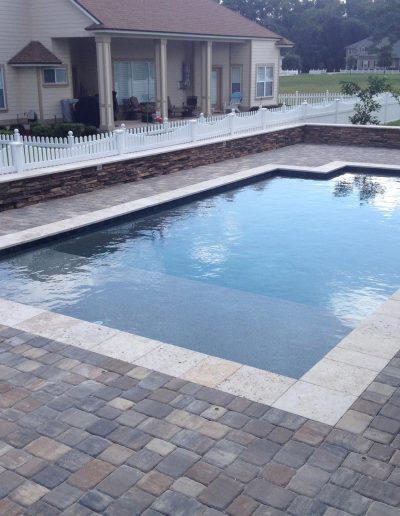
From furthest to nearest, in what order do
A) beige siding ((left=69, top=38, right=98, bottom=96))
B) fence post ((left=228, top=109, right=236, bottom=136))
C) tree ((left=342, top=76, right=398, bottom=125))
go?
beige siding ((left=69, top=38, right=98, bottom=96)) < tree ((left=342, top=76, right=398, bottom=125)) < fence post ((left=228, top=109, right=236, bottom=136))

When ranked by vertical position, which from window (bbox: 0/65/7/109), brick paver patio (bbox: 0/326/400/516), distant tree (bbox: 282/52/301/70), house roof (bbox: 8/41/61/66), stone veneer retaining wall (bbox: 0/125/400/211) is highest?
distant tree (bbox: 282/52/301/70)

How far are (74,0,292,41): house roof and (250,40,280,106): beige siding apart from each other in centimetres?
47

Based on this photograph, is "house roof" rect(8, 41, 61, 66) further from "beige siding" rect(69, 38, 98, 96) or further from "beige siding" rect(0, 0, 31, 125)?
"beige siding" rect(69, 38, 98, 96)

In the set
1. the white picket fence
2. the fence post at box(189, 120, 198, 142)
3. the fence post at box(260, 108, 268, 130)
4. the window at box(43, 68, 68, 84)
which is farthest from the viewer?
the window at box(43, 68, 68, 84)

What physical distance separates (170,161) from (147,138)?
Result: 2.86ft

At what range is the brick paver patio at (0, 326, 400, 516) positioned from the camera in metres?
3.85

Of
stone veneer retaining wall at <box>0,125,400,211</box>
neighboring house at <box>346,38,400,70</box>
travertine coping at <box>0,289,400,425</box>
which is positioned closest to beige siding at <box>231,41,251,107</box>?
stone veneer retaining wall at <box>0,125,400,211</box>

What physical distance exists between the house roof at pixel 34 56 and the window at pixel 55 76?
2.13ft

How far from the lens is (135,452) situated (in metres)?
4.34

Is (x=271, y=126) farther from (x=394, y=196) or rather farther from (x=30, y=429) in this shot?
(x=30, y=429)

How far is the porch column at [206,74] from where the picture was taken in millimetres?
26266

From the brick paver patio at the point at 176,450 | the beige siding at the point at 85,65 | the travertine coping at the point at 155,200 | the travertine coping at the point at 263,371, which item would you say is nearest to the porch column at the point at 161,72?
the beige siding at the point at 85,65

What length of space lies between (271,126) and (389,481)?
58.5ft

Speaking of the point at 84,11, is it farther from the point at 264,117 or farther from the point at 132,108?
the point at 264,117
